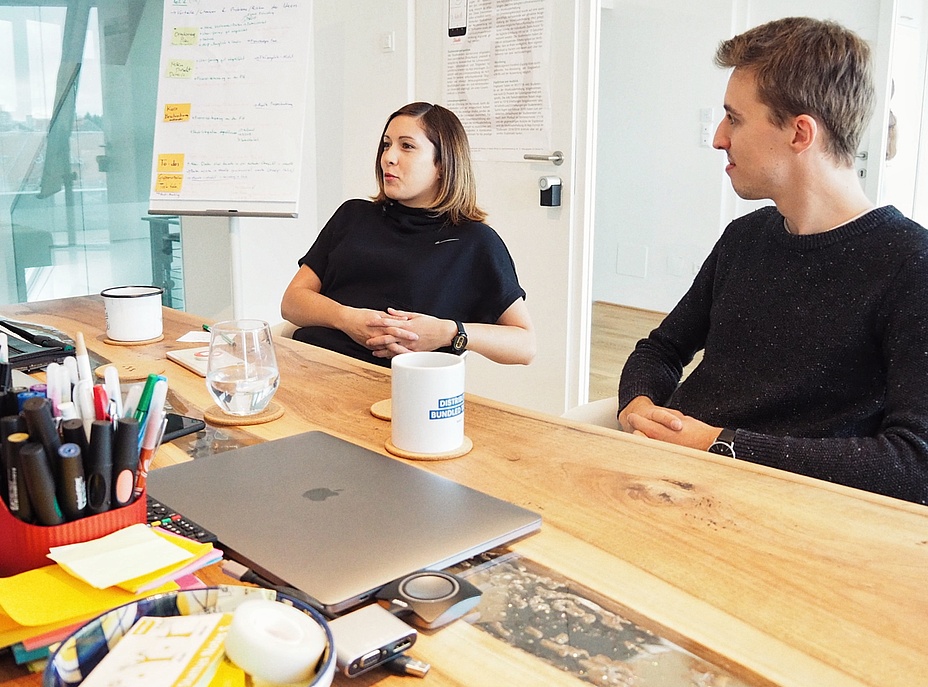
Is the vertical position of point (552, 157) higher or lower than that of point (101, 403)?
higher

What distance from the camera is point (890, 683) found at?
2.07ft

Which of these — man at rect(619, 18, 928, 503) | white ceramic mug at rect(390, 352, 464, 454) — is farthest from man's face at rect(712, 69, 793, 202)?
white ceramic mug at rect(390, 352, 464, 454)

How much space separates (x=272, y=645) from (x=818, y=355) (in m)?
1.14

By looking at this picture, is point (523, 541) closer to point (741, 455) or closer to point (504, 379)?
point (741, 455)

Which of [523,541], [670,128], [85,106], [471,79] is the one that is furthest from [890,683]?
[670,128]

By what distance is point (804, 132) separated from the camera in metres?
1.46

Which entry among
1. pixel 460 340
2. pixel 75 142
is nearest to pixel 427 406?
pixel 460 340

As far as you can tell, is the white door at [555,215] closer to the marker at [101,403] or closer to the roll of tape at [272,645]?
the marker at [101,403]

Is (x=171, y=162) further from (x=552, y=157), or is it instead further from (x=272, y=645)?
(x=272, y=645)

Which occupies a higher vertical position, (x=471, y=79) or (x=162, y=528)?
(x=471, y=79)

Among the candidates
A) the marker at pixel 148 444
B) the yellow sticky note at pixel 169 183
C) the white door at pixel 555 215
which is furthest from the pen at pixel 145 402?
the yellow sticky note at pixel 169 183

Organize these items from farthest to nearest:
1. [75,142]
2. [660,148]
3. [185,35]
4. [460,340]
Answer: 1. [660,148]
2. [75,142]
3. [185,35]
4. [460,340]

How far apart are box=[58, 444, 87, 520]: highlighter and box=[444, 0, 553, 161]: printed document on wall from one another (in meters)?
2.74

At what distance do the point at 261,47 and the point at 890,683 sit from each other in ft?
10.9
